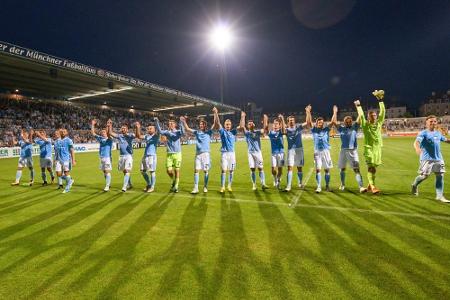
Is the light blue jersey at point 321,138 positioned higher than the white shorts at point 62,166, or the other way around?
the light blue jersey at point 321,138

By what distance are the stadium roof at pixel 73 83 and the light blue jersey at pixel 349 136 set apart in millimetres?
25040

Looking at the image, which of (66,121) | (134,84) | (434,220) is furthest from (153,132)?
(66,121)

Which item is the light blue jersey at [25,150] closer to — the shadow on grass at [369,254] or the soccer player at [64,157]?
the soccer player at [64,157]

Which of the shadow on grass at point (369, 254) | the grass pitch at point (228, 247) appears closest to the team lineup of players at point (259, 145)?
the grass pitch at point (228, 247)

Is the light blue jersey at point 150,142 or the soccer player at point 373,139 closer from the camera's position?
the soccer player at point 373,139

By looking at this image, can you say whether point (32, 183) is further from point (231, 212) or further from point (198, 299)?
point (198, 299)

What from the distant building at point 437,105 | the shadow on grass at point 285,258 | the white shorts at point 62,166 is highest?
the distant building at point 437,105

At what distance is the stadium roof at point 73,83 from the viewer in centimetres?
2580

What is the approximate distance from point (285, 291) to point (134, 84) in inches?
1474

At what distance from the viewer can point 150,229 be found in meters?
5.47

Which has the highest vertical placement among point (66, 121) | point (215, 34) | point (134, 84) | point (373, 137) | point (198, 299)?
point (215, 34)

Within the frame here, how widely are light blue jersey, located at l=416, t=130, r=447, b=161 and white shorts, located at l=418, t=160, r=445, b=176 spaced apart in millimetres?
102

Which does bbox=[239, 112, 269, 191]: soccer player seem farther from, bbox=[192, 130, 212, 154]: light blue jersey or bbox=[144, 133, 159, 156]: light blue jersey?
bbox=[144, 133, 159, 156]: light blue jersey

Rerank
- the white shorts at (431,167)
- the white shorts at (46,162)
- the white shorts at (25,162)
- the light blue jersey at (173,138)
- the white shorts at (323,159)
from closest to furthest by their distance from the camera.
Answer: the white shorts at (431,167)
the white shorts at (323,159)
the light blue jersey at (173,138)
the white shorts at (46,162)
the white shorts at (25,162)
